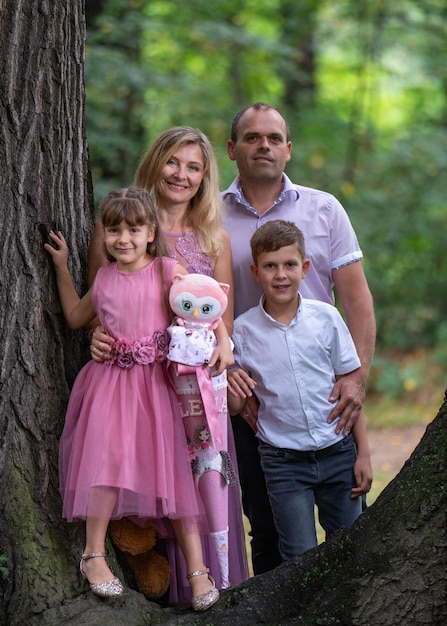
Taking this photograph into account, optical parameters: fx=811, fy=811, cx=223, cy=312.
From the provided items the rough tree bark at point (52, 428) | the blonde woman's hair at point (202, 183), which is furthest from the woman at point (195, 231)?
the rough tree bark at point (52, 428)

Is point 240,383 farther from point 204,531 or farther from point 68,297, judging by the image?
point 68,297

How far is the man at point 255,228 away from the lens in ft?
12.9

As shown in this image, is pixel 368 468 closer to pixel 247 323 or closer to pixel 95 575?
pixel 247 323

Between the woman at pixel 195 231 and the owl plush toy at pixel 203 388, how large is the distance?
0.6 inches

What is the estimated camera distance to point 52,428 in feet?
10.8

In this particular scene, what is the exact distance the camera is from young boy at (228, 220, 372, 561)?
11.6ft

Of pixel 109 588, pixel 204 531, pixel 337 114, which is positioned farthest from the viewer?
pixel 337 114

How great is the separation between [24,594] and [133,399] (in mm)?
844

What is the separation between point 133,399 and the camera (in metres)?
3.16

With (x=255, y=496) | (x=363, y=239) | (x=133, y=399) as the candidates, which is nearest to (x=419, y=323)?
(x=363, y=239)

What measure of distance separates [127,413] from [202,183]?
1.19m

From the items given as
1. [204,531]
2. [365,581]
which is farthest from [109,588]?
[365,581]

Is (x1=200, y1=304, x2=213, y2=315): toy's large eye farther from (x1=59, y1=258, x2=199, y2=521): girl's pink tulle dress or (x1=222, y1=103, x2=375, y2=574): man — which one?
(x1=222, y1=103, x2=375, y2=574): man

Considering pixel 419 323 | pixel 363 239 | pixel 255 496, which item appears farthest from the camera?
pixel 419 323
